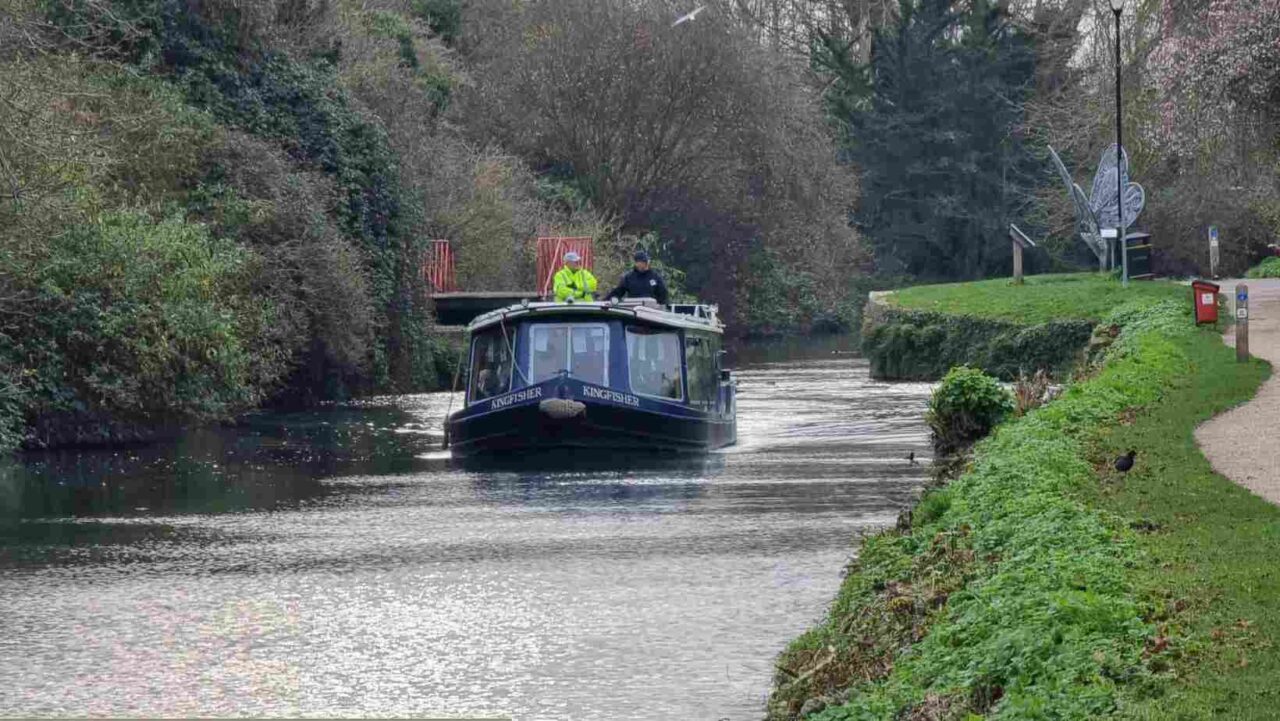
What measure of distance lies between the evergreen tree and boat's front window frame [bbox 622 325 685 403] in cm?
5105

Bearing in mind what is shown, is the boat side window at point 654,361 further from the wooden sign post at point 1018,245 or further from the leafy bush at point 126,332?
the wooden sign post at point 1018,245

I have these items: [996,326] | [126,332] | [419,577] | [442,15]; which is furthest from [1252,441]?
[442,15]

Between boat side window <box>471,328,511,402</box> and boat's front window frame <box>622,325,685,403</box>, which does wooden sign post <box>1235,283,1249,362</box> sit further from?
boat side window <box>471,328,511,402</box>

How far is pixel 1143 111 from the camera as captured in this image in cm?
4122

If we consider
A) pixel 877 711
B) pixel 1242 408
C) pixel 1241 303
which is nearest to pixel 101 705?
pixel 877 711

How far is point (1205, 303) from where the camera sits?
28.0 metres

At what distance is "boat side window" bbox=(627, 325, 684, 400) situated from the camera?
2583cm

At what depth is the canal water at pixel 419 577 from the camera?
1112 centimetres

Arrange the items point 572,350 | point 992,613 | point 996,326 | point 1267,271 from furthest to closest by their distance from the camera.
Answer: point 1267,271
point 996,326
point 572,350
point 992,613

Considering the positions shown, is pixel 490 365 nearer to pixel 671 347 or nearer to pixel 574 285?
pixel 574 285

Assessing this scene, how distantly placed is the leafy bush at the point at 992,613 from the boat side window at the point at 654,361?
10237mm

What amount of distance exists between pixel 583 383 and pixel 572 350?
1064 millimetres

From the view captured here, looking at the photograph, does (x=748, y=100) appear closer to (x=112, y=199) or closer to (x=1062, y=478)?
(x=112, y=199)

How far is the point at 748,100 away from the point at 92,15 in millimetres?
29813
